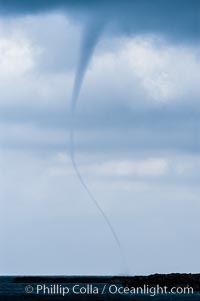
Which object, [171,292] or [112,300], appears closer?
[112,300]

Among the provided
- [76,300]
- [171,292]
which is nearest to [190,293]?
[171,292]

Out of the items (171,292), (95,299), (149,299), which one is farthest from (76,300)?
(171,292)

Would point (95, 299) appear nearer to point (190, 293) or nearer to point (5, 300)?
point (5, 300)

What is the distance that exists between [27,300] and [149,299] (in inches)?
977

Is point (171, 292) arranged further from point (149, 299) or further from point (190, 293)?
point (149, 299)

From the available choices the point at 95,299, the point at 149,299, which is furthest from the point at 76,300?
the point at 149,299

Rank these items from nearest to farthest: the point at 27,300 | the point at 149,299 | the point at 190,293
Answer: the point at 27,300
the point at 149,299
the point at 190,293

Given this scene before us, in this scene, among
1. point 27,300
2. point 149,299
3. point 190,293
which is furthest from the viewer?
point 190,293

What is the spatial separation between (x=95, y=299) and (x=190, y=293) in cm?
4624

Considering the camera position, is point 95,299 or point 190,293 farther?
point 190,293

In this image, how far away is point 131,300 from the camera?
160 m

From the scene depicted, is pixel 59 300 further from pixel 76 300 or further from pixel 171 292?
pixel 171 292

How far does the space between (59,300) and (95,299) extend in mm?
7119

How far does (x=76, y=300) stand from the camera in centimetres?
15650
